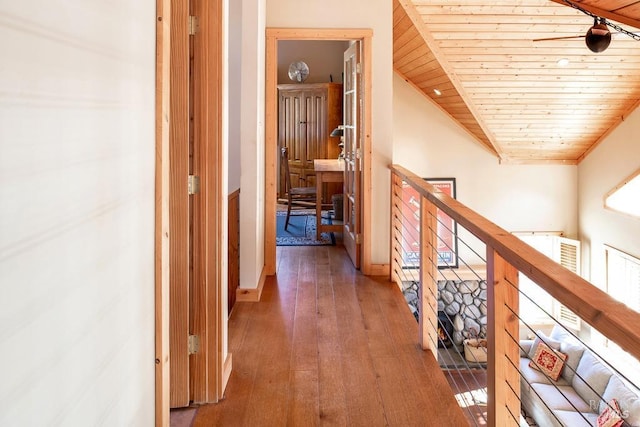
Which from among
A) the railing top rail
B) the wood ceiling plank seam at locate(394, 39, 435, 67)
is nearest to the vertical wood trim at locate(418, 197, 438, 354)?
the railing top rail

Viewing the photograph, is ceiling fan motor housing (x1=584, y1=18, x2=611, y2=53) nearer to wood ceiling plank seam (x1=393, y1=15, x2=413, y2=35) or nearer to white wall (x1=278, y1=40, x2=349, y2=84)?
wood ceiling plank seam (x1=393, y1=15, x2=413, y2=35)

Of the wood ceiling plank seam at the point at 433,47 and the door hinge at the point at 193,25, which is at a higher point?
the wood ceiling plank seam at the point at 433,47

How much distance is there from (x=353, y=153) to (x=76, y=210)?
384 cm

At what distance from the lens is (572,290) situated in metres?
1.02

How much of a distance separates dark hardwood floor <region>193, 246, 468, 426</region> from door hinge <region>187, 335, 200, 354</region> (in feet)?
0.81

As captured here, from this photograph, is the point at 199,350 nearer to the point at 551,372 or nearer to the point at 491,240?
the point at 491,240

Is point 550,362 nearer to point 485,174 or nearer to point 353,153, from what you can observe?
point 485,174

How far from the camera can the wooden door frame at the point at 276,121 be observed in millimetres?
4008

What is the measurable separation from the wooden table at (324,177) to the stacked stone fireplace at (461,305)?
244 cm

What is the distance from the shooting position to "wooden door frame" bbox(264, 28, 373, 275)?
4008mm

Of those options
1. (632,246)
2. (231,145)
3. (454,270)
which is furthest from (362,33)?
(632,246)

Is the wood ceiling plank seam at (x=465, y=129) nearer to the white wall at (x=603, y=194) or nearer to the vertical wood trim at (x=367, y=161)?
the white wall at (x=603, y=194)

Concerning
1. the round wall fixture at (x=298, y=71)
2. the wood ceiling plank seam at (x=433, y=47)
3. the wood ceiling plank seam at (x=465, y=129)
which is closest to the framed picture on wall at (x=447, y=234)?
the wood ceiling plank seam at (x=465, y=129)

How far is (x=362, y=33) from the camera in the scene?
3996mm
